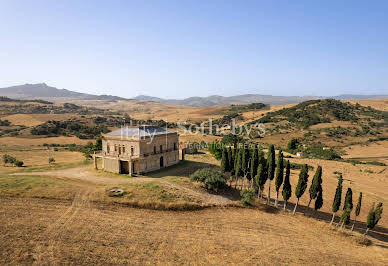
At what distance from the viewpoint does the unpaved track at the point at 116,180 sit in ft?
98.0

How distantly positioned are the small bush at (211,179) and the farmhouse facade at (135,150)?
823cm

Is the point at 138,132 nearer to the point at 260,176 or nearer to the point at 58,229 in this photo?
the point at 260,176

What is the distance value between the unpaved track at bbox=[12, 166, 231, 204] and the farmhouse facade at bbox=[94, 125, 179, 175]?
258cm

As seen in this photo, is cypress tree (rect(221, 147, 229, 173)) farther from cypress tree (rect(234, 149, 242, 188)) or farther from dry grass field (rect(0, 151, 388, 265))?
dry grass field (rect(0, 151, 388, 265))

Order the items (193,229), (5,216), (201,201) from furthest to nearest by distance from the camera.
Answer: (201,201) → (193,229) → (5,216)

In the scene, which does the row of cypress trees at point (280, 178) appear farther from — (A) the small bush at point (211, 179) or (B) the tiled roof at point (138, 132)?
(B) the tiled roof at point (138, 132)

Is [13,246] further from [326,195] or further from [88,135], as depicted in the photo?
[88,135]

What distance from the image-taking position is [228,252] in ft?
64.3

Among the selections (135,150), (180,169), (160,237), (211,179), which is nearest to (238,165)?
(211,179)

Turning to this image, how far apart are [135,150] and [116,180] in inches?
206

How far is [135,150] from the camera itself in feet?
119

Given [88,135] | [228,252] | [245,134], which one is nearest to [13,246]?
[228,252]

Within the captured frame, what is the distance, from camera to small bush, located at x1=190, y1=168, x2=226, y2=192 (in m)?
31.7

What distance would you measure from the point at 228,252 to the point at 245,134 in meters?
74.8
